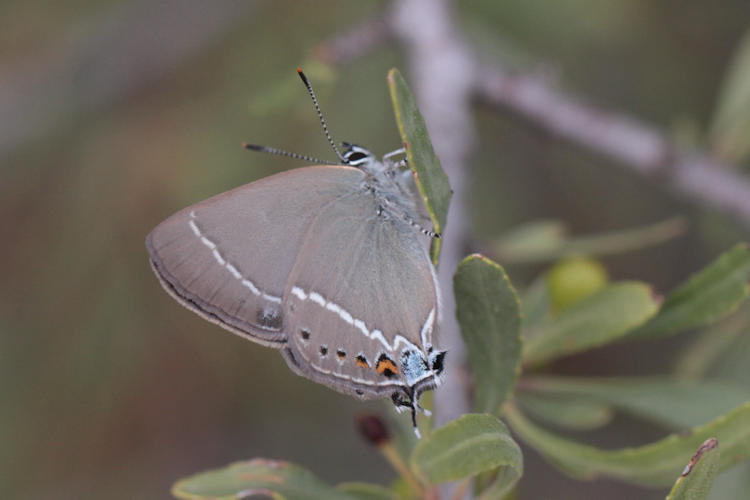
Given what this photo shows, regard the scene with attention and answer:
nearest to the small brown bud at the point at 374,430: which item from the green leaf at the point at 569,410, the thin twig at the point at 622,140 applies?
the green leaf at the point at 569,410

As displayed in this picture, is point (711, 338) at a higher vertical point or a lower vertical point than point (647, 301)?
higher

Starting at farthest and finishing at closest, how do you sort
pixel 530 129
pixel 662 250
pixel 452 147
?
pixel 662 250 → pixel 530 129 → pixel 452 147

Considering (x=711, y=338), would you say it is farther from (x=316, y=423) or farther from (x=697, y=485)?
(x=316, y=423)

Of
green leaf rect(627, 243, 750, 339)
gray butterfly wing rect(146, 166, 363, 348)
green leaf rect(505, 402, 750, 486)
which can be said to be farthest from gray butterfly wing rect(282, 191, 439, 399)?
green leaf rect(627, 243, 750, 339)

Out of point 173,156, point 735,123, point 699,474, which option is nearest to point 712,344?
point 735,123

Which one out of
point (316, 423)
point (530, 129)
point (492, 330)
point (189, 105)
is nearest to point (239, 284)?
point (492, 330)

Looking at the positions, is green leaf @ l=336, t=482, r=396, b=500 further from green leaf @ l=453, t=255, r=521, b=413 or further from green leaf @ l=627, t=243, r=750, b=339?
green leaf @ l=627, t=243, r=750, b=339
